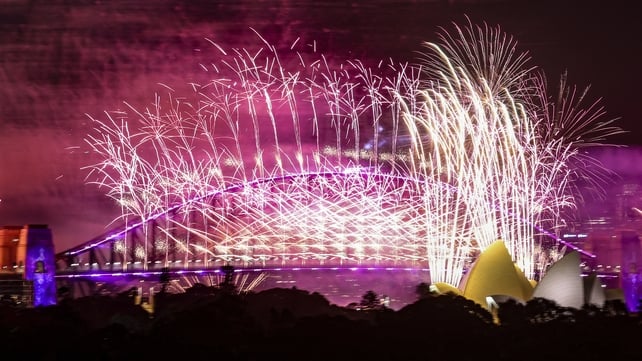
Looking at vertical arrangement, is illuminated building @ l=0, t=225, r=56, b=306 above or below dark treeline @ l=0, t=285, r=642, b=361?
above

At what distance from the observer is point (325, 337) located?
23.5 meters

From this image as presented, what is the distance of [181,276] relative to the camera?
272 feet

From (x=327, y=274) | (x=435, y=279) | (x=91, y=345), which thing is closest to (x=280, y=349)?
(x=91, y=345)

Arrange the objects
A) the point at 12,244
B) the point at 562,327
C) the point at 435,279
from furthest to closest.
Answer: the point at 12,244
the point at 435,279
the point at 562,327

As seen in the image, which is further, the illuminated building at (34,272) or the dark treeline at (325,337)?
the illuminated building at (34,272)

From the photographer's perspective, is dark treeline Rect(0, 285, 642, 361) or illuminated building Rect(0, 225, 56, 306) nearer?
dark treeline Rect(0, 285, 642, 361)

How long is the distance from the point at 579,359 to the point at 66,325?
12.8 m

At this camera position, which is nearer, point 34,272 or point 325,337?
point 325,337

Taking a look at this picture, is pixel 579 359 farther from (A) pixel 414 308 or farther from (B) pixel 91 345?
(B) pixel 91 345

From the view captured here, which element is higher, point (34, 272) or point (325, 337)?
point (34, 272)

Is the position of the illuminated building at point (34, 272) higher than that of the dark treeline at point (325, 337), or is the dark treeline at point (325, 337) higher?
the illuminated building at point (34, 272)

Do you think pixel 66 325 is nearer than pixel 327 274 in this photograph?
Yes

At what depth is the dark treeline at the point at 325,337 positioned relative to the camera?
2206 centimetres

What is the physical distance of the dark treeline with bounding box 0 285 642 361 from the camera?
22062 mm
